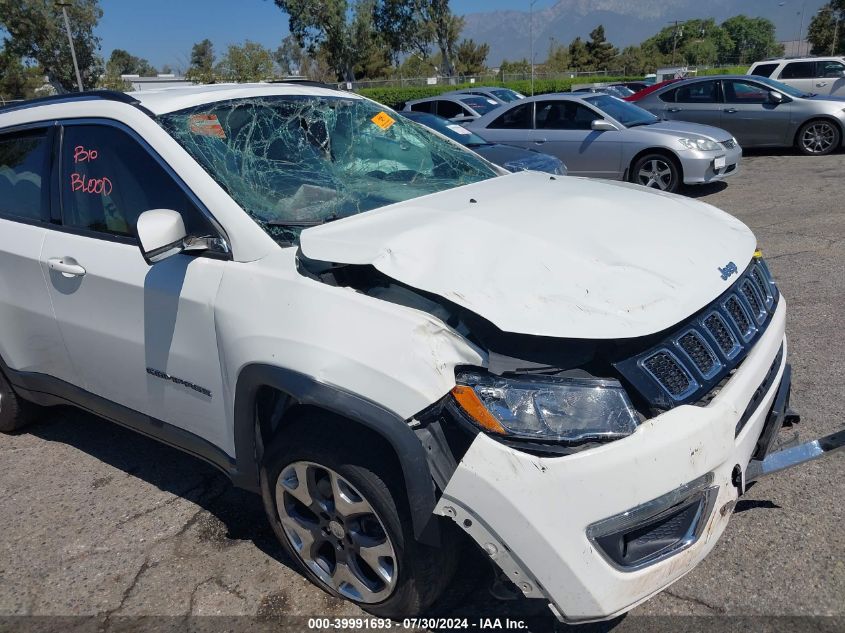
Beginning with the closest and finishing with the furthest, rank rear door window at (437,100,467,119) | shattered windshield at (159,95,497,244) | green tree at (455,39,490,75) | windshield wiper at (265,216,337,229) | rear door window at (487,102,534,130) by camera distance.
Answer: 1. windshield wiper at (265,216,337,229)
2. shattered windshield at (159,95,497,244)
3. rear door window at (487,102,534,130)
4. rear door window at (437,100,467,119)
5. green tree at (455,39,490,75)

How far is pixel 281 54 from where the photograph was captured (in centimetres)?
12031

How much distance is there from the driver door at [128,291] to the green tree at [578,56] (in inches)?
2651

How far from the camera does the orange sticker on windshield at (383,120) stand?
373 cm

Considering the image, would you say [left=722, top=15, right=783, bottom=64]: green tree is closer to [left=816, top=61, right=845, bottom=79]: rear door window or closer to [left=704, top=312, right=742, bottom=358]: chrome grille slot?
[left=816, top=61, right=845, bottom=79]: rear door window

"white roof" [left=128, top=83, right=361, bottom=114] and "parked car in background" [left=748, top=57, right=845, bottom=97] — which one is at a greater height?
"white roof" [left=128, top=83, right=361, bottom=114]

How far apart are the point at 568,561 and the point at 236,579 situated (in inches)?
58.5

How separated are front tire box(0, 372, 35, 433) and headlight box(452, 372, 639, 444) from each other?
3029 mm

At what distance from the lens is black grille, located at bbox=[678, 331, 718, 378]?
2191 millimetres

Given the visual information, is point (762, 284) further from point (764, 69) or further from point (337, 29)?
point (337, 29)

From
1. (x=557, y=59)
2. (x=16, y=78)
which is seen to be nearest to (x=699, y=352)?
(x=16, y=78)

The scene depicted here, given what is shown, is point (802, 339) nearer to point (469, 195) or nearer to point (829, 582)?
point (829, 582)

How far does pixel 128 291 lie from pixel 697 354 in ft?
7.27

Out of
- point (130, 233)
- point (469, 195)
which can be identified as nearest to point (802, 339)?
point (469, 195)

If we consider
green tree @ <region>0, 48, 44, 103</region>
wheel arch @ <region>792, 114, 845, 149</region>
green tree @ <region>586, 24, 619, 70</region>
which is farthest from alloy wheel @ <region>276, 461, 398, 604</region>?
green tree @ <region>586, 24, 619, 70</region>
